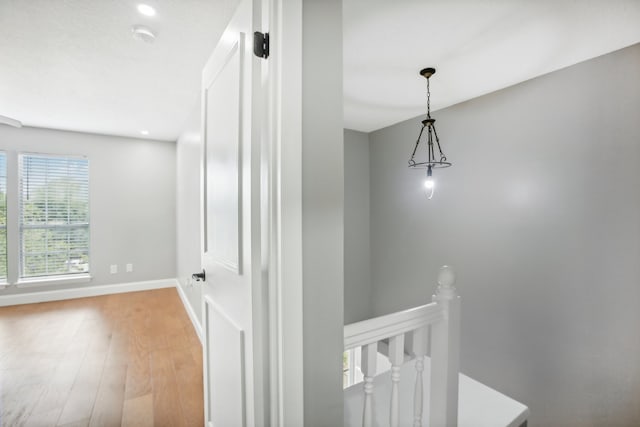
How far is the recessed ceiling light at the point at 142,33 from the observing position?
1.78m

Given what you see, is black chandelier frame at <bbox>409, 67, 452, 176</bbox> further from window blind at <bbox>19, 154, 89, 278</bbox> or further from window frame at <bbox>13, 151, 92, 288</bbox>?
window frame at <bbox>13, 151, 92, 288</bbox>

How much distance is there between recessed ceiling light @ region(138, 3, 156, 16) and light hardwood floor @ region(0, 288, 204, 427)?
8.01 feet

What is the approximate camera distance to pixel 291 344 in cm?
93

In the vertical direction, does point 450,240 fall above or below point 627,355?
above

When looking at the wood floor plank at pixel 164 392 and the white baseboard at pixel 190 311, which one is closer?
the wood floor plank at pixel 164 392

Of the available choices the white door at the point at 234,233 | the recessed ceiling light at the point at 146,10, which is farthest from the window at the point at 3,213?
the white door at the point at 234,233

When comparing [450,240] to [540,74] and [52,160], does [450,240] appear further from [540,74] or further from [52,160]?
[52,160]

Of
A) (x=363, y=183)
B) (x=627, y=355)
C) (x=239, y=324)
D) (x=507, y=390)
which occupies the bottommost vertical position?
(x=507, y=390)

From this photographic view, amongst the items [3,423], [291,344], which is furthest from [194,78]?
→ [3,423]

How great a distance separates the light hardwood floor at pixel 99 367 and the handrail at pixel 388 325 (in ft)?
4.69

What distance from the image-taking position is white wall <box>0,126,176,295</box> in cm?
434

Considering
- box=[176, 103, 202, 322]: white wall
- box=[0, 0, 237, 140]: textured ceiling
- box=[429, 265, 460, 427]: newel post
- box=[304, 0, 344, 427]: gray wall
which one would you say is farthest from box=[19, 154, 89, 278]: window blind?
box=[429, 265, 460, 427]: newel post

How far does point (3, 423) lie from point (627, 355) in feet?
12.9

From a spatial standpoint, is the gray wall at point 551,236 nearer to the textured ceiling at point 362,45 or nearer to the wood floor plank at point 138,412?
the textured ceiling at point 362,45
